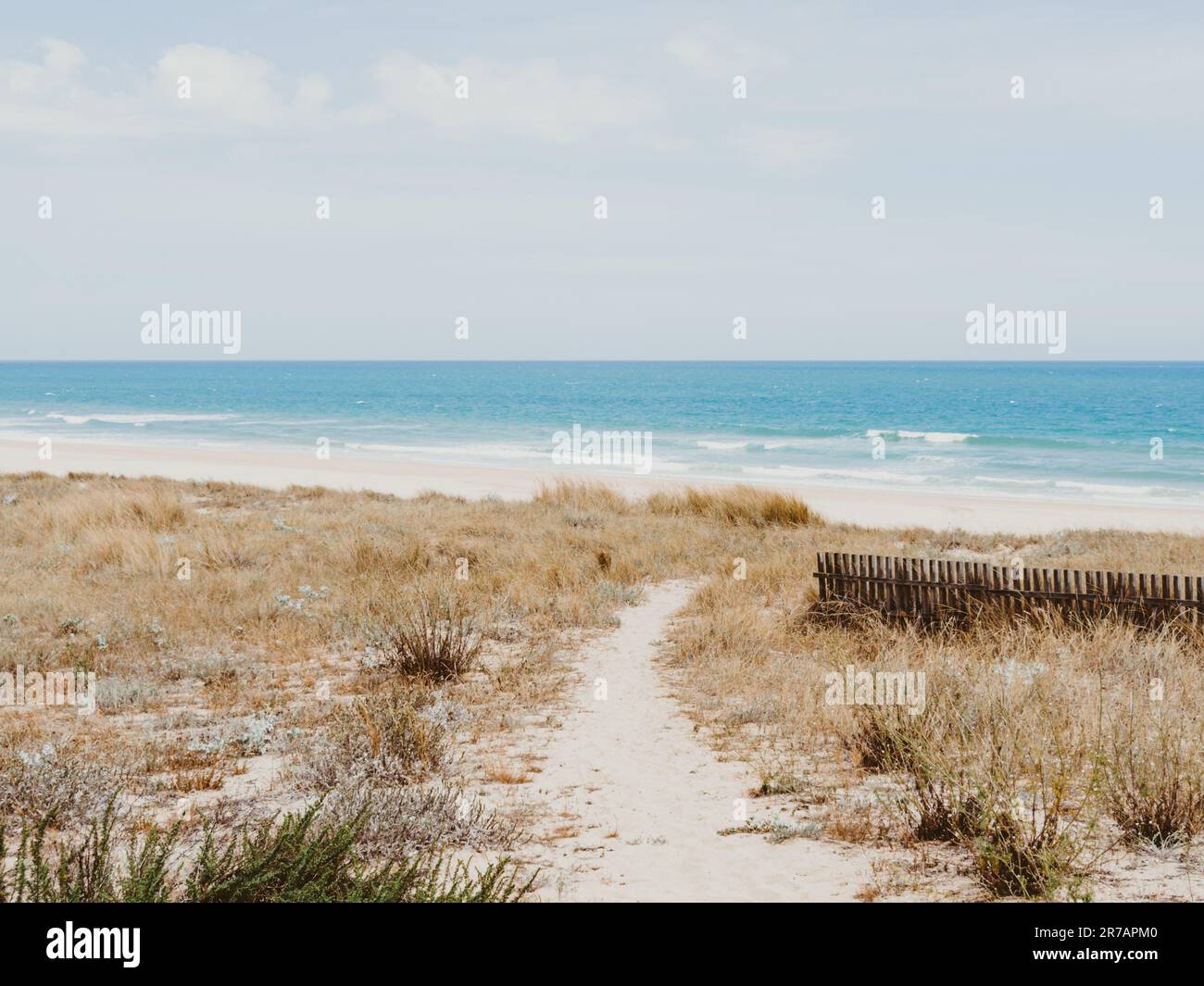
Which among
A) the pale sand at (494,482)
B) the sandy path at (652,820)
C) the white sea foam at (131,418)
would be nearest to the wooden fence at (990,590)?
the sandy path at (652,820)

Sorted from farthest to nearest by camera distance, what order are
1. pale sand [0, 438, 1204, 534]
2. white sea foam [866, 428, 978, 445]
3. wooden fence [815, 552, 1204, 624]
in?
white sea foam [866, 428, 978, 445] < pale sand [0, 438, 1204, 534] < wooden fence [815, 552, 1204, 624]

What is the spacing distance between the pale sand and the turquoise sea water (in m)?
3.45

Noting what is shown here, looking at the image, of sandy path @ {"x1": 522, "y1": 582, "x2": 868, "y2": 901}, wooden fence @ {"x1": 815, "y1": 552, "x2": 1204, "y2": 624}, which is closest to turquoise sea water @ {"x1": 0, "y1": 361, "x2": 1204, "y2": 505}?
wooden fence @ {"x1": 815, "y1": 552, "x2": 1204, "y2": 624}

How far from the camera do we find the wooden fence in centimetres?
921

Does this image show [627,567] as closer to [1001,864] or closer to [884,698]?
[884,698]

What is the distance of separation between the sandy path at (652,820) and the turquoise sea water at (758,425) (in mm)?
26561

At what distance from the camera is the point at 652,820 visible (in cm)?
561

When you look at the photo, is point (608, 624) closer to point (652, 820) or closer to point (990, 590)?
point (990, 590)

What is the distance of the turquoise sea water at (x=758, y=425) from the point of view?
121 feet

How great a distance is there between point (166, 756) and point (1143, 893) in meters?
6.09

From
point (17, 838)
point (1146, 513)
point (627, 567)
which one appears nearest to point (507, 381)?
point (1146, 513)

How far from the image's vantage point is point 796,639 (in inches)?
392

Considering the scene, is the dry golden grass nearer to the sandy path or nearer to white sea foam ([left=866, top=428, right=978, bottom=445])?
the sandy path

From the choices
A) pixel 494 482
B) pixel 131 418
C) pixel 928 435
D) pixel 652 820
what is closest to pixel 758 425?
pixel 928 435
